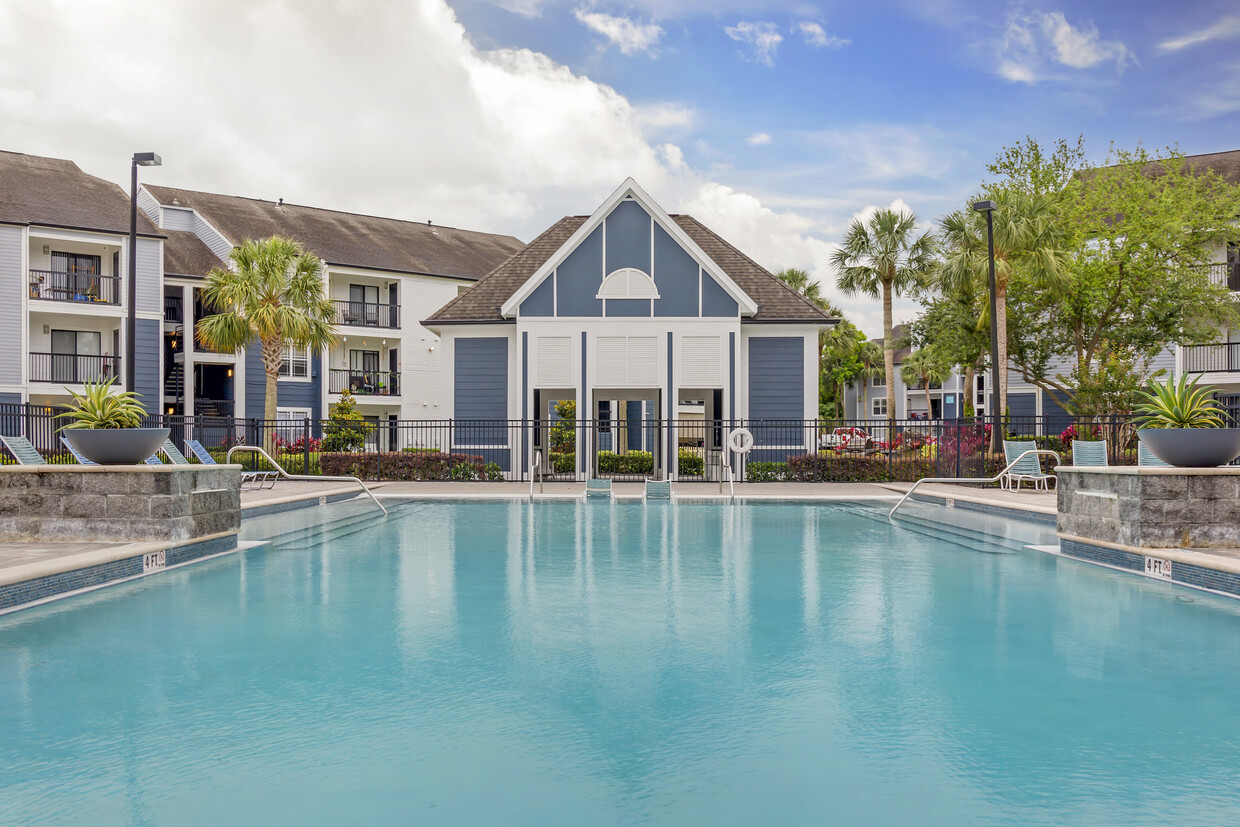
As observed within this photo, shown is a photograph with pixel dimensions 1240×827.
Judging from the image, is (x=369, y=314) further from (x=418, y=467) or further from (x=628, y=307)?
(x=628, y=307)

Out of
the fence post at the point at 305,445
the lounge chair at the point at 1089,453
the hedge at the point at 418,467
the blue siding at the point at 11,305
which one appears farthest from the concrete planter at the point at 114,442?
the blue siding at the point at 11,305

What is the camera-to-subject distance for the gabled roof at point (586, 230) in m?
23.4

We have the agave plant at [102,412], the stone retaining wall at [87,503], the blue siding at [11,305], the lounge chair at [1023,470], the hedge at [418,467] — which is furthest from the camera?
the blue siding at [11,305]

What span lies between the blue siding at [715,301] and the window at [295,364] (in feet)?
65.5

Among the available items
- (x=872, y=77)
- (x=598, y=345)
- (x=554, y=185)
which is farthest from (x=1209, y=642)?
(x=554, y=185)

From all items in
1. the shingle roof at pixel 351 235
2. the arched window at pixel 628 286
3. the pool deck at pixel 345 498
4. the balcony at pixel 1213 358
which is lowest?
the pool deck at pixel 345 498

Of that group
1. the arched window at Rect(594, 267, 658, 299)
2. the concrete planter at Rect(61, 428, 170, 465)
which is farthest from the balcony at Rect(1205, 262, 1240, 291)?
the concrete planter at Rect(61, 428, 170, 465)

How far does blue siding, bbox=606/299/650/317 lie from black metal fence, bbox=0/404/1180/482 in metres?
3.18

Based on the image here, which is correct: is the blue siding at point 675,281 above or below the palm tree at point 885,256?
below

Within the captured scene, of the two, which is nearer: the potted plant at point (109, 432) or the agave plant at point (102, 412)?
the potted plant at point (109, 432)

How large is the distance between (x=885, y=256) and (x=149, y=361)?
30.0 m

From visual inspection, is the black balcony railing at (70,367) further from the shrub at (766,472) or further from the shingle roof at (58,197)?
the shrub at (766,472)

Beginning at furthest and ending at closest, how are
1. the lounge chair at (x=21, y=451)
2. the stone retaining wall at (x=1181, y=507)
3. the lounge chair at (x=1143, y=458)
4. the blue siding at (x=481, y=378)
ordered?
1. the blue siding at (x=481, y=378)
2. the lounge chair at (x=21, y=451)
3. the lounge chair at (x=1143, y=458)
4. the stone retaining wall at (x=1181, y=507)

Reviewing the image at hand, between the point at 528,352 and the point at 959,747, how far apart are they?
66.7 ft
